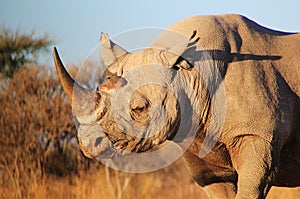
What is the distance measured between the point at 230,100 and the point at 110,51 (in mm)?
1056

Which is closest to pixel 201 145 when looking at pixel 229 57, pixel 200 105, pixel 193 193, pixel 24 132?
pixel 200 105

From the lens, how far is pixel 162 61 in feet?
17.9

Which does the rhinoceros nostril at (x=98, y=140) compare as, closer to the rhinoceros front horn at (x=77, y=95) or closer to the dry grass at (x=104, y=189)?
the rhinoceros front horn at (x=77, y=95)

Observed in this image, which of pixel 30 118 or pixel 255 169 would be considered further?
pixel 30 118

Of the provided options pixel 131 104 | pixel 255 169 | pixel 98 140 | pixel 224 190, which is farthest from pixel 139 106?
pixel 224 190

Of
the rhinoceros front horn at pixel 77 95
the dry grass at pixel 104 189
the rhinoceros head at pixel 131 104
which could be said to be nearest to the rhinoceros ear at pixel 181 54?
the rhinoceros head at pixel 131 104

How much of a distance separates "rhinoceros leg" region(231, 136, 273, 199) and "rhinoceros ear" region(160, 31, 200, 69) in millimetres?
793

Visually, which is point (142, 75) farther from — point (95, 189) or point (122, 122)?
point (95, 189)

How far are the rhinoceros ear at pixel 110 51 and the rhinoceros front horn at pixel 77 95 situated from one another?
1.62 feet

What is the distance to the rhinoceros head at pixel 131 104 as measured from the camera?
5172mm

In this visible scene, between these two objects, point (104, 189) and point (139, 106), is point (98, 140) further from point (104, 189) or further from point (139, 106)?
point (104, 189)

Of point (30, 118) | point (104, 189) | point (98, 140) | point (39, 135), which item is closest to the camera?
point (98, 140)

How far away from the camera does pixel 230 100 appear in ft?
18.4

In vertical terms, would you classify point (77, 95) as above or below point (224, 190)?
above
